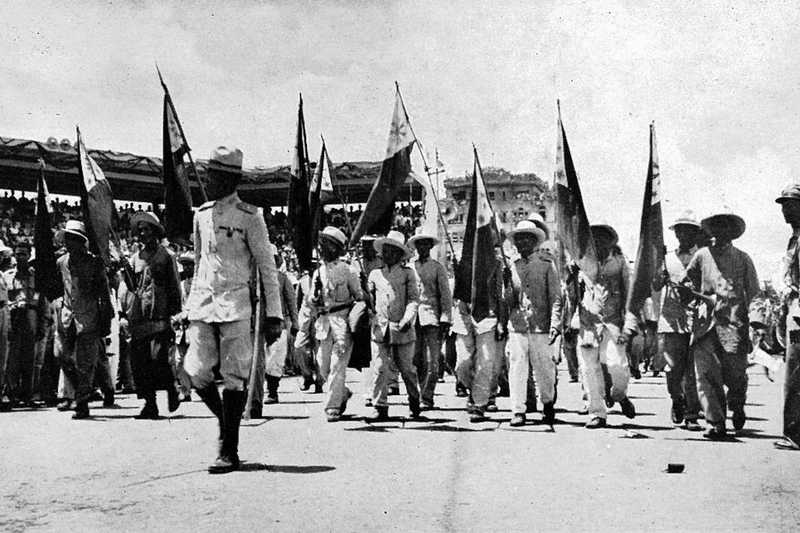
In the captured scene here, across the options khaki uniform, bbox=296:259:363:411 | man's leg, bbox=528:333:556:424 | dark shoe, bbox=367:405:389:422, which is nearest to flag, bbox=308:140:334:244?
khaki uniform, bbox=296:259:363:411

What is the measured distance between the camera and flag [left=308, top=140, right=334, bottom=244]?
12045mm

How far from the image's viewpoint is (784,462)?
264 inches

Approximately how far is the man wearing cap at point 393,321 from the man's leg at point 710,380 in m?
3.08

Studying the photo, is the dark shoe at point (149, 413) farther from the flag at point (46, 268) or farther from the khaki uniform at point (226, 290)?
the khaki uniform at point (226, 290)

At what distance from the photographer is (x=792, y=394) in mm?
7508

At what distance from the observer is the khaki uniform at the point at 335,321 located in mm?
9594

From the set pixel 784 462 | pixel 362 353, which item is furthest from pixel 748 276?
pixel 362 353

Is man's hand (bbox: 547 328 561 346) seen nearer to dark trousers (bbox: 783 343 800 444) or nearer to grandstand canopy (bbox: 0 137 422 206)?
dark trousers (bbox: 783 343 800 444)

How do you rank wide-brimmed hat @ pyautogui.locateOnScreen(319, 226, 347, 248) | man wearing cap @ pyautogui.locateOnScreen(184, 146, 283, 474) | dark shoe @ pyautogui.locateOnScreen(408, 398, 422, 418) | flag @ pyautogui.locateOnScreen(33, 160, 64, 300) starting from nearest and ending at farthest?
1. man wearing cap @ pyautogui.locateOnScreen(184, 146, 283, 474)
2. dark shoe @ pyautogui.locateOnScreen(408, 398, 422, 418)
3. wide-brimmed hat @ pyautogui.locateOnScreen(319, 226, 347, 248)
4. flag @ pyautogui.locateOnScreen(33, 160, 64, 300)

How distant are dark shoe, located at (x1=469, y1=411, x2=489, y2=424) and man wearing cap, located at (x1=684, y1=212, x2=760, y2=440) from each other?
236 cm

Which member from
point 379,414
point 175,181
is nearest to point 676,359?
point 379,414

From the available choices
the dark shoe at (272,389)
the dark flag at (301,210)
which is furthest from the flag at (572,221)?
the dark shoe at (272,389)

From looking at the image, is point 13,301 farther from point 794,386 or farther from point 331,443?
point 794,386

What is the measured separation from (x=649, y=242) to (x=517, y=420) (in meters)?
2.26
